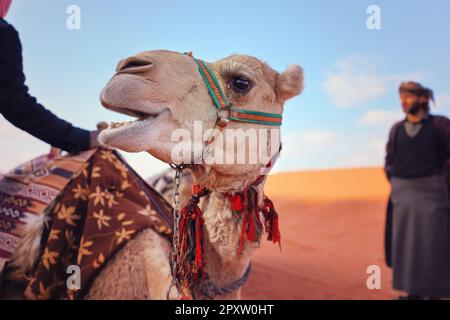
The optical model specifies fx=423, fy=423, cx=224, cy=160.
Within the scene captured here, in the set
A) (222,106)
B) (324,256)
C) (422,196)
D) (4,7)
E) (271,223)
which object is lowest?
(324,256)

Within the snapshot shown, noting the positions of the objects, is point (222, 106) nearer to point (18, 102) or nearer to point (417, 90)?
point (18, 102)

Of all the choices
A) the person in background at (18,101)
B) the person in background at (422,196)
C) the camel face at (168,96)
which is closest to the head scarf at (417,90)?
the person in background at (422,196)

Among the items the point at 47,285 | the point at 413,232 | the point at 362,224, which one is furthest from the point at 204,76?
the point at 362,224

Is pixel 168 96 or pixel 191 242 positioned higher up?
pixel 168 96

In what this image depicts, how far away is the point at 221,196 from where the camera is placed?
6.49 ft

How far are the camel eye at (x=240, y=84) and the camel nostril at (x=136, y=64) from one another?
439 millimetres

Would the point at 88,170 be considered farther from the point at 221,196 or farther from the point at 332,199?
the point at 332,199

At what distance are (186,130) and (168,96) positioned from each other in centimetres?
15

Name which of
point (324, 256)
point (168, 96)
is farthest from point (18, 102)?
point (324, 256)

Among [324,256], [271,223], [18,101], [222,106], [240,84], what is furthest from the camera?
[324,256]

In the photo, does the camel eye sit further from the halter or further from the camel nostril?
the camel nostril

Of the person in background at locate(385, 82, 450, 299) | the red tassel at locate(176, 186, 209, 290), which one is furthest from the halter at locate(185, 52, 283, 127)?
the person in background at locate(385, 82, 450, 299)

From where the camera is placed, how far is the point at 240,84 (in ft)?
6.45
